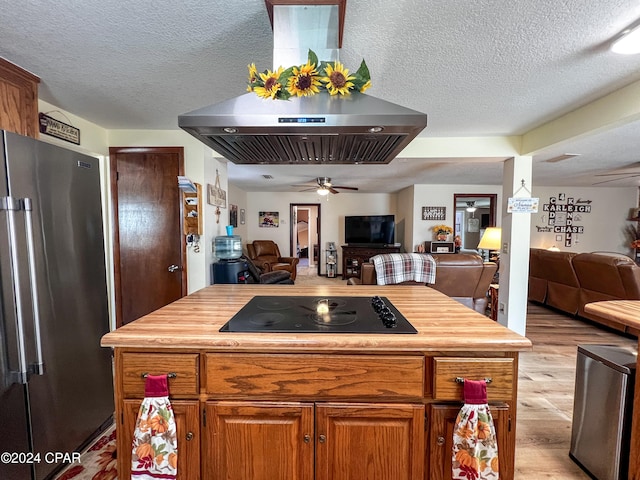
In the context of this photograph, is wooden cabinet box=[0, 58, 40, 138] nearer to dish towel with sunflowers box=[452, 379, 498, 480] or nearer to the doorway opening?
dish towel with sunflowers box=[452, 379, 498, 480]

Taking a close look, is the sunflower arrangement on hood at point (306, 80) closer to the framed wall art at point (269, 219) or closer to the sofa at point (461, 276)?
the sofa at point (461, 276)

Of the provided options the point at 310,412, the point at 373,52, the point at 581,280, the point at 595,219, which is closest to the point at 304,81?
the point at 373,52

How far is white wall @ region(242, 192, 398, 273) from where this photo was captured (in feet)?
24.1

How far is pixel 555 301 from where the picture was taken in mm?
4488

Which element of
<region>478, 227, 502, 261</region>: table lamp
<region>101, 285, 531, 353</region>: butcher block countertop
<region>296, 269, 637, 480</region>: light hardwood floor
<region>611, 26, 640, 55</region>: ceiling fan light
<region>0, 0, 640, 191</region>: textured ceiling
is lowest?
<region>296, 269, 637, 480</region>: light hardwood floor

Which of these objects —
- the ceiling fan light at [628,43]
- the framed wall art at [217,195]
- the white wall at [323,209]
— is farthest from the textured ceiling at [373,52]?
the white wall at [323,209]

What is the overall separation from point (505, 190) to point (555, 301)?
2515 mm

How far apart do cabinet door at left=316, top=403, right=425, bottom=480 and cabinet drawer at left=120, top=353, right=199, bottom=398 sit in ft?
1.56

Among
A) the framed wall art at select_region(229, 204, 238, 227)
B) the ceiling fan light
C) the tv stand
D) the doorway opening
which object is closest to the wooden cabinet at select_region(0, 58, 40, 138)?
the ceiling fan light

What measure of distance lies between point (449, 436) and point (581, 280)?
4284mm

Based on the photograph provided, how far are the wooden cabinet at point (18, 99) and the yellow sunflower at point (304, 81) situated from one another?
5.89 ft

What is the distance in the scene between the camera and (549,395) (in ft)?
7.54

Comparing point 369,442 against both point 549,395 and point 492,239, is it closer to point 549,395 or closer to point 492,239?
point 549,395

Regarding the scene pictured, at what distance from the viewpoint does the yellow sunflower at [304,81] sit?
1.13m
